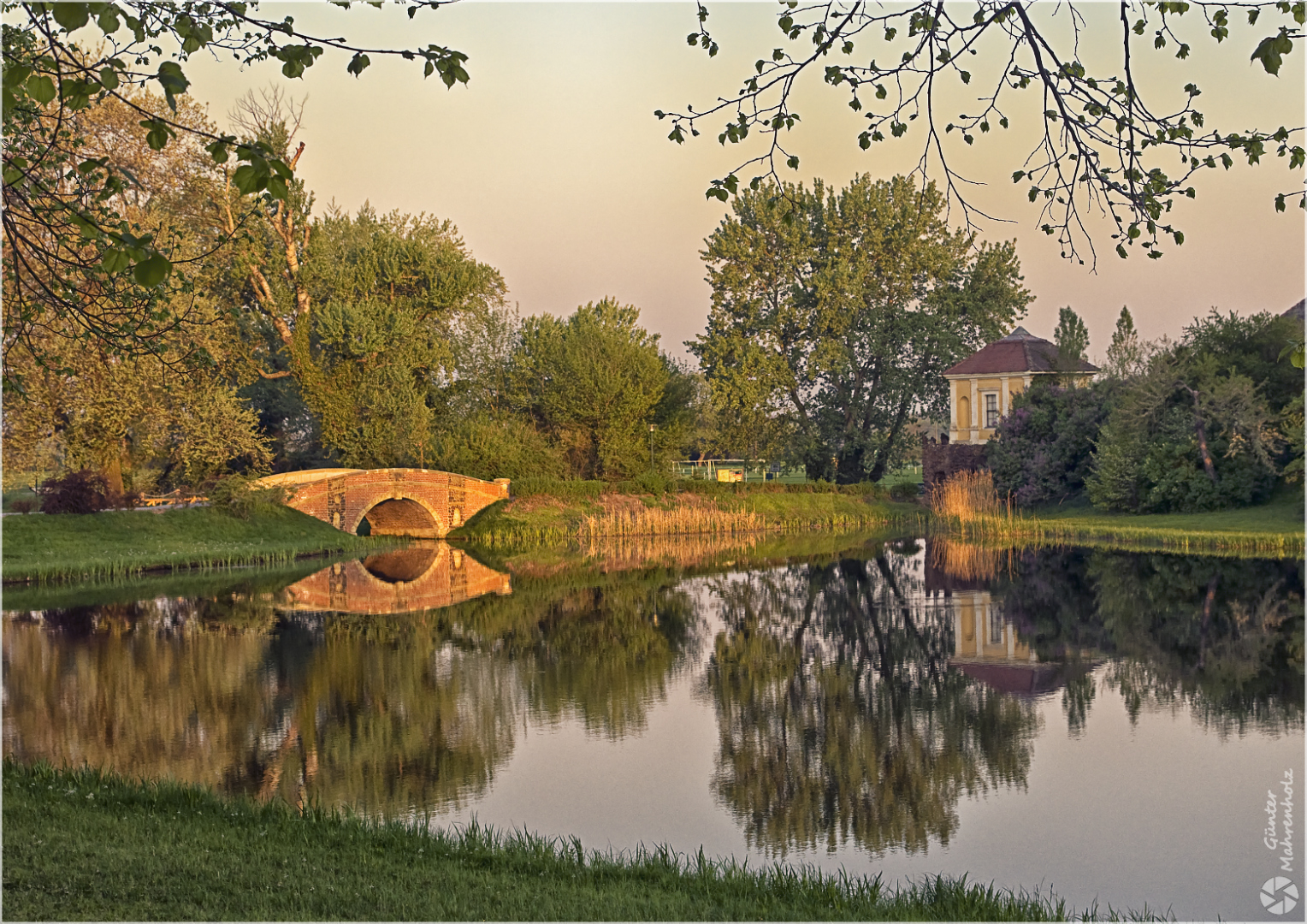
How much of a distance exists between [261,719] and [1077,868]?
9143 mm

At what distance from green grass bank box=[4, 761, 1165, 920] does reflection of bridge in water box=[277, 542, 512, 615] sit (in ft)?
46.8

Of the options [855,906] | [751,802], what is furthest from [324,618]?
[855,906]

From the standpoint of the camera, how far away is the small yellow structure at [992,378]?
46719 millimetres

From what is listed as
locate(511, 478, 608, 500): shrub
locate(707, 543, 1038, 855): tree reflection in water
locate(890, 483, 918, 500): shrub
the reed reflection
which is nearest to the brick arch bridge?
locate(511, 478, 608, 500): shrub

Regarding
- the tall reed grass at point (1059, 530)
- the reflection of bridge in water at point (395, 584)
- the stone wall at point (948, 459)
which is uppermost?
the stone wall at point (948, 459)

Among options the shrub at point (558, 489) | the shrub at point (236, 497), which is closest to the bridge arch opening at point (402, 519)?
the shrub at point (558, 489)

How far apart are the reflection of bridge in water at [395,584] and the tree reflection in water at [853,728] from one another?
20.7 ft

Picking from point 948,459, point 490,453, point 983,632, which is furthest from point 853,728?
point 948,459

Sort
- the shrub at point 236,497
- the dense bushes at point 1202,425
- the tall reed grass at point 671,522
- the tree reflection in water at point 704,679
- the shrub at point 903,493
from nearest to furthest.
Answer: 1. the tree reflection in water at point 704,679
2. the shrub at point 236,497
3. the dense bushes at point 1202,425
4. the tall reed grass at point 671,522
5. the shrub at point 903,493

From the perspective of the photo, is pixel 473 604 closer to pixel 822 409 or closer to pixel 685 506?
pixel 685 506

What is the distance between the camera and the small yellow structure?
153 feet

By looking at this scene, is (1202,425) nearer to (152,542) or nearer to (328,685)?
(328,685)

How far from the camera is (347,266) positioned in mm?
40219

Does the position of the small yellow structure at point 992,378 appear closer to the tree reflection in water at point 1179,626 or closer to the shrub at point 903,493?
the shrub at point 903,493
